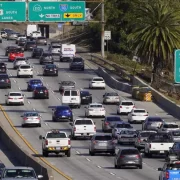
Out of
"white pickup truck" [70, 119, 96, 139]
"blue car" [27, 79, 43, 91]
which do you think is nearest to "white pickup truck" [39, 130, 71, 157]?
"white pickup truck" [70, 119, 96, 139]

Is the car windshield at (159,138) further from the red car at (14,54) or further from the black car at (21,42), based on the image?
the black car at (21,42)

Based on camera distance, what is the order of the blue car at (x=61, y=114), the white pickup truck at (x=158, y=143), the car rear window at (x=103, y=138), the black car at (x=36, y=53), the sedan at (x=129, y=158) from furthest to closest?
the black car at (x=36, y=53) < the blue car at (x=61, y=114) < the car rear window at (x=103, y=138) < the white pickup truck at (x=158, y=143) < the sedan at (x=129, y=158)

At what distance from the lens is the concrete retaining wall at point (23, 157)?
42.2 metres

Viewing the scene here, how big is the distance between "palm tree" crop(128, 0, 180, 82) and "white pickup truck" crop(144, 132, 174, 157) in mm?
37206

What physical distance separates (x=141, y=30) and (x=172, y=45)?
11.4 feet

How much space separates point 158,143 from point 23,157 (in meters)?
9.08

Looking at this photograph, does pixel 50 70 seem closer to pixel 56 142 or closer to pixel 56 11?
pixel 56 11

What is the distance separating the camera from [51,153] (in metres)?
61.7

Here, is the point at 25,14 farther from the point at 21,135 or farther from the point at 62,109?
the point at 21,135

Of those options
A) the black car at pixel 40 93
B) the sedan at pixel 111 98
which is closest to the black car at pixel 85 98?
the sedan at pixel 111 98

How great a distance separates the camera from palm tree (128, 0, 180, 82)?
97294mm

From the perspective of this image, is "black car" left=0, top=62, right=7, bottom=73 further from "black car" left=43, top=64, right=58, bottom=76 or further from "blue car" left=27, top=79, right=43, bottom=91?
"blue car" left=27, top=79, right=43, bottom=91

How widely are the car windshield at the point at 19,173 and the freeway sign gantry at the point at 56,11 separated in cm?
5556

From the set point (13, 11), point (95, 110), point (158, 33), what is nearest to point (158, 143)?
point (95, 110)
